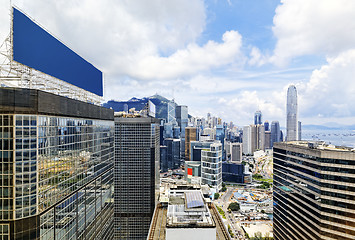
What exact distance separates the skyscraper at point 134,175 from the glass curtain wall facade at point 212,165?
55.9 meters

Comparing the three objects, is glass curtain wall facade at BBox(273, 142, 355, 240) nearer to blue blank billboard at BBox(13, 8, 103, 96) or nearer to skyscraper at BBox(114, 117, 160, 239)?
blue blank billboard at BBox(13, 8, 103, 96)

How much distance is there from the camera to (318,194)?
51.6m

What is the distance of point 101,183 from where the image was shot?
1959 inches

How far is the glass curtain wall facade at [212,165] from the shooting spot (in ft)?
482

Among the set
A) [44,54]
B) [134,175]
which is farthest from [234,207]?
[44,54]

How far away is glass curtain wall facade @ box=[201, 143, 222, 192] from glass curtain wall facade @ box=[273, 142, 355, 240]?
3187 inches

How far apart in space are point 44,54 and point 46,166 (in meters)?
16.4

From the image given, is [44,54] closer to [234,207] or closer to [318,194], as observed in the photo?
[318,194]

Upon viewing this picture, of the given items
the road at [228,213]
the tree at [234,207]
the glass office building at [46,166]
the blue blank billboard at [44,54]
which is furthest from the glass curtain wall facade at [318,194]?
the tree at [234,207]

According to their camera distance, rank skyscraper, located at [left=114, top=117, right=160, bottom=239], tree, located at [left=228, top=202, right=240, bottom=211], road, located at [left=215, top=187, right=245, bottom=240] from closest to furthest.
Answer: skyscraper, located at [left=114, top=117, right=160, bottom=239] < road, located at [left=215, top=187, right=245, bottom=240] < tree, located at [left=228, top=202, right=240, bottom=211]

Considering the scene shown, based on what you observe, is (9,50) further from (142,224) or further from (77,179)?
(142,224)

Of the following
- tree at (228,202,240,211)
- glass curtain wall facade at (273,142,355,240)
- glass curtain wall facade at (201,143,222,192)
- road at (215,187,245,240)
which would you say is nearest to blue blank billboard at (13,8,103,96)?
glass curtain wall facade at (273,142,355,240)

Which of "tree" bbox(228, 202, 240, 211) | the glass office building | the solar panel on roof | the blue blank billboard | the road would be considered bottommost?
the road

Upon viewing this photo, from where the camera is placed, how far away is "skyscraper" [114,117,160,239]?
336ft
